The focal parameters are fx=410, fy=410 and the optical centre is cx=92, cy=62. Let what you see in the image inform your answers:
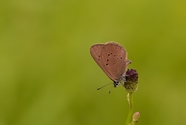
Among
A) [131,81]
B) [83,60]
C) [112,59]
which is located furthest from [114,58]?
[83,60]

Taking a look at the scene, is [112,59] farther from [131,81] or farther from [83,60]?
[83,60]

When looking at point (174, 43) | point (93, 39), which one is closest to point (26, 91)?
point (93, 39)

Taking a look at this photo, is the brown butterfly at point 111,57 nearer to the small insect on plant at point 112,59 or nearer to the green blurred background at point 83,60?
the small insect on plant at point 112,59

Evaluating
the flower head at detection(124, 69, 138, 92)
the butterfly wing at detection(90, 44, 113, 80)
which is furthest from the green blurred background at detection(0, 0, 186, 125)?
the flower head at detection(124, 69, 138, 92)

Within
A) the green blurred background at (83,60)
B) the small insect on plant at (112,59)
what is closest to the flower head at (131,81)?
the small insect on plant at (112,59)

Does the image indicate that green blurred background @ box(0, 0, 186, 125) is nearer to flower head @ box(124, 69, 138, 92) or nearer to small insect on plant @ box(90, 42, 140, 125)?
small insect on plant @ box(90, 42, 140, 125)

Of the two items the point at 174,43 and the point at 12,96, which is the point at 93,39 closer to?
the point at 174,43

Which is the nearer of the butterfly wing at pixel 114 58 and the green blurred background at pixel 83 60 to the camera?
the butterfly wing at pixel 114 58
